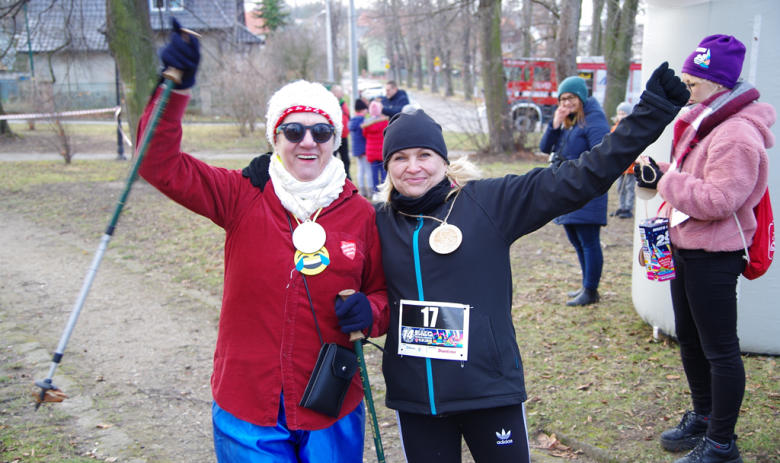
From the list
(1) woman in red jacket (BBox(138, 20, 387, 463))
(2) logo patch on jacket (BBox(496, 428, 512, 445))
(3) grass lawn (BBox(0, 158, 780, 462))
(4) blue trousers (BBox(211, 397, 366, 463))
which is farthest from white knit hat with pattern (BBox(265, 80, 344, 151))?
(3) grass lawn (BBox(0, 158, 780, 462))

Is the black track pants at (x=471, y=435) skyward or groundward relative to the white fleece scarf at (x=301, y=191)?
groundward

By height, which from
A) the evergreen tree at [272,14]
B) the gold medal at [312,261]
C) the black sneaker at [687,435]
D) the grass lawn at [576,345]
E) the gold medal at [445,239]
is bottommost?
the grass lawn at [576,345]

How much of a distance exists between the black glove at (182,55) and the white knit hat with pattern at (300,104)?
0.33m

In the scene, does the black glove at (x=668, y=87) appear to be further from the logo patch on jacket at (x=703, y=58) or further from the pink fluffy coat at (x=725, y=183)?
the logo patch on jacket at (x=703, y=58)

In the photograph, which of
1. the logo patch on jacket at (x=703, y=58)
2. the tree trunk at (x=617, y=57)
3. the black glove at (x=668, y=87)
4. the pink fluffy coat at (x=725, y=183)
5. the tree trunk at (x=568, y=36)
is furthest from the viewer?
the tree trunk at (x=617, y=57)

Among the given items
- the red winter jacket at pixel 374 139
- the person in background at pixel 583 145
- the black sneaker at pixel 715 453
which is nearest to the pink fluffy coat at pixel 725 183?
the black sneaker at pixel 715 453

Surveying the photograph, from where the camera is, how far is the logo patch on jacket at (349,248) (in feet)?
7.05

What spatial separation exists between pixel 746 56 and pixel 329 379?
11.7 ft

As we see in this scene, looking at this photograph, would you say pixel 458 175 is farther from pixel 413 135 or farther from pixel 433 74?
pixel 433 74

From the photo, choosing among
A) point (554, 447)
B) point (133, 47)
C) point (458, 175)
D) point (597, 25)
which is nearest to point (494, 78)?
point (597, 25)

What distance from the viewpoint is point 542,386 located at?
406 centimetres

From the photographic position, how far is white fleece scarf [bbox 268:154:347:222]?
2.13 metres

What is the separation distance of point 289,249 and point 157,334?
11.6 feet

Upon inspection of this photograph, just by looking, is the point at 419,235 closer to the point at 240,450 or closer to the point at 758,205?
the point at 240,450
